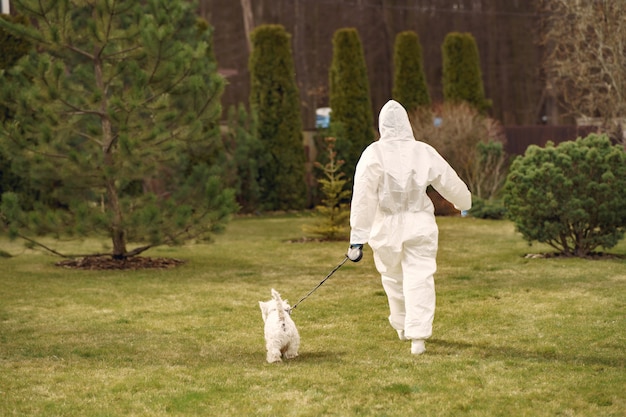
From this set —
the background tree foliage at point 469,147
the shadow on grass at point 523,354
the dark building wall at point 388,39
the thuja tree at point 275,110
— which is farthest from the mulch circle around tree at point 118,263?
the dark building wall at point 388,39

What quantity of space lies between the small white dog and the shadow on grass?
1.08 metres

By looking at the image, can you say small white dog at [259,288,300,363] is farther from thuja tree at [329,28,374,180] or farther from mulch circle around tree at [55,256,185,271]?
thuja tree at [329,28,374,180]

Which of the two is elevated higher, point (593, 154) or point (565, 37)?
point (565, 37)

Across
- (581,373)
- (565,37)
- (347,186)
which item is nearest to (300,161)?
(347,186)

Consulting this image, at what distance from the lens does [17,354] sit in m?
6.80

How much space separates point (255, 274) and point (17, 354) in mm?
4456

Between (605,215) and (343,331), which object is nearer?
(343,331)

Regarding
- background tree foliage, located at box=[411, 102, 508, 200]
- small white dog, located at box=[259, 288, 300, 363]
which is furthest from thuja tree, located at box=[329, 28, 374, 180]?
small white dog, located at box=[259, 288, 300, 363]

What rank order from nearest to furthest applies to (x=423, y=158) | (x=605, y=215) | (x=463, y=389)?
1. (x=463, y=389)
2. (x=423, y=158)
3. (x=605, y=215)

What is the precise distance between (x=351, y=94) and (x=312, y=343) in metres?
15.0

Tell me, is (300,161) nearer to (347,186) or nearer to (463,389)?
(347,186)

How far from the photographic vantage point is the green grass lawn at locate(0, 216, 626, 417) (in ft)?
17.2

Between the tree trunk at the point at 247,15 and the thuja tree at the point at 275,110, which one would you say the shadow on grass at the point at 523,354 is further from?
the tree trunk at the point at 247,15

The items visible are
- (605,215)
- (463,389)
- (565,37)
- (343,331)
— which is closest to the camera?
(463,389)
